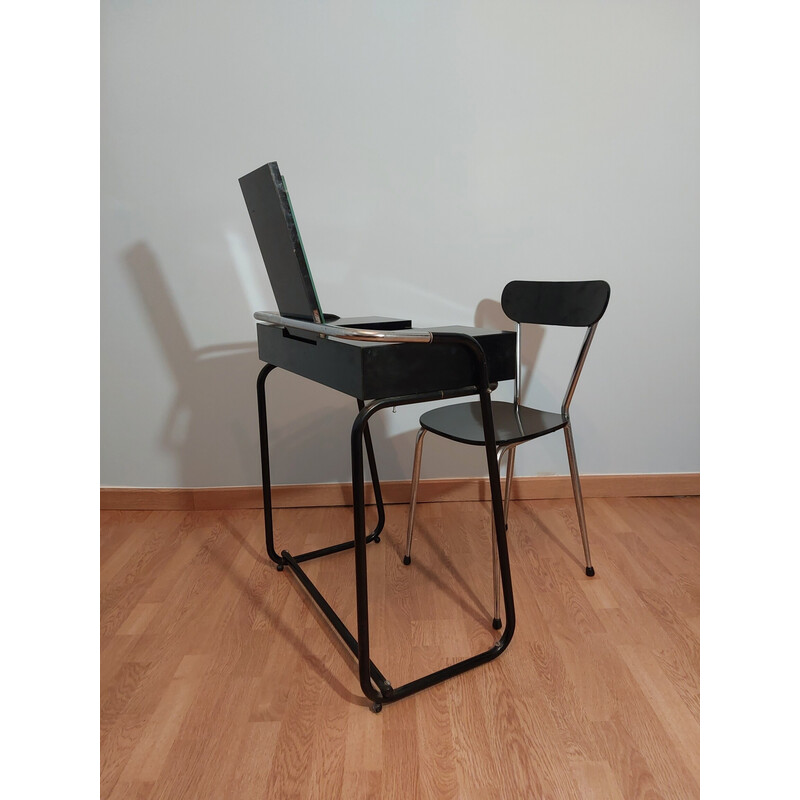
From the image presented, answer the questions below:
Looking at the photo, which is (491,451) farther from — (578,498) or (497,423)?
(578,498)

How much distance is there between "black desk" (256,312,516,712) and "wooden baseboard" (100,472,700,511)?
0.96 meters

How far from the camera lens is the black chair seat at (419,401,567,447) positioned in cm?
166

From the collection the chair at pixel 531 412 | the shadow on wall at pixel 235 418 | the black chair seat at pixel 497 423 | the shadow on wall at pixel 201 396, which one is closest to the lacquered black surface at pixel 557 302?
the chair at pixel 531 412

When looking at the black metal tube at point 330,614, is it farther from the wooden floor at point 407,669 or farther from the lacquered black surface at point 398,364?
the lacquered black surface at point 398,364

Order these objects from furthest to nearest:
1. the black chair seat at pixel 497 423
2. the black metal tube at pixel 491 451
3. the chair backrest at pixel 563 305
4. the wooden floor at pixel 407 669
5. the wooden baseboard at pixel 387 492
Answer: the wooden baseboard at pixel 387 492, the chair backrest at pixel 563 305, the black chair seat at pixel 497 423, the black metal tube at pixel 491 451, the wooden floor at pixel 407 669

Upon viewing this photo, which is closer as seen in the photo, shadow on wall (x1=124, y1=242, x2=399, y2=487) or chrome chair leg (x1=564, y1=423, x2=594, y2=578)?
chrome chair leg (x1=564, y1=423, x2=594, y2=578)

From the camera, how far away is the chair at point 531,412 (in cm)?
169

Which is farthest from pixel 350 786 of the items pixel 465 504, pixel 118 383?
pixel 118 383

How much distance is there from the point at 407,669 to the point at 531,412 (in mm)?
845

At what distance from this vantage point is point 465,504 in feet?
8.14

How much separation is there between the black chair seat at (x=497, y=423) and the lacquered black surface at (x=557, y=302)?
0.95 ft

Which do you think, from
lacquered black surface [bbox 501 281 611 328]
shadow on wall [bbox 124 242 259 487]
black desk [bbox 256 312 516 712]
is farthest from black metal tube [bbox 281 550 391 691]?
lacquered black surface [bbox 501 281 611 328]

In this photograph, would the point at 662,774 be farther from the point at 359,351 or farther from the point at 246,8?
the point at 246,8

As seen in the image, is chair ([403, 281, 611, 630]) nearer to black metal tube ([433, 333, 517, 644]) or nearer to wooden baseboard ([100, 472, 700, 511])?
black metal tube ([433, 333, 517, 644])
